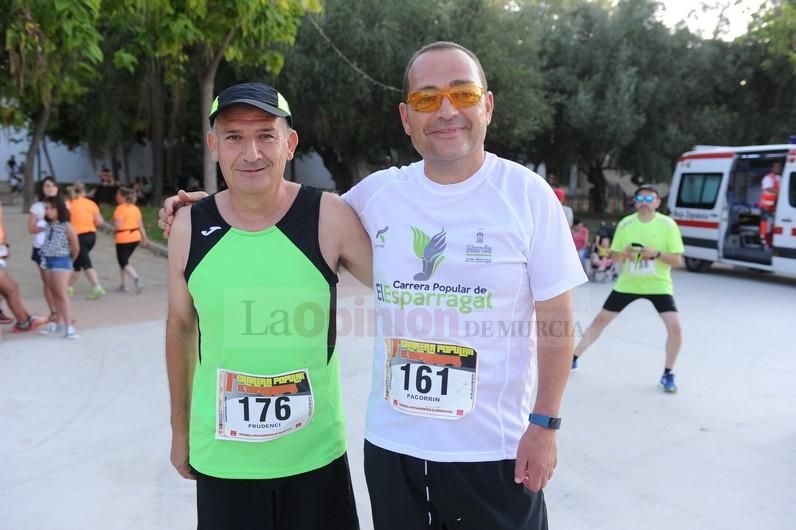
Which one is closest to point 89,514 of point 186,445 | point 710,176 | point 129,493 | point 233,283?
point 129,493

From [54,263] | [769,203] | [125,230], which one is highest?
[769,203]

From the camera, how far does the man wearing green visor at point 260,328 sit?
2029 mm

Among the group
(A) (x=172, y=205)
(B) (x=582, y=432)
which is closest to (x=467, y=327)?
(A) (x=172, y=205)

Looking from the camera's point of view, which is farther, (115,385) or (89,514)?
(115,385)

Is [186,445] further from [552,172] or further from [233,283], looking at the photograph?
[552,172]

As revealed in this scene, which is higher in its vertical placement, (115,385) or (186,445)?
(186,445)

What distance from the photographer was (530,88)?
17.8 meters

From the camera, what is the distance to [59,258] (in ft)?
22.0

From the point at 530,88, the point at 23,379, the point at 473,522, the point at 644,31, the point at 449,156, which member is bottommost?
the point at 23,379

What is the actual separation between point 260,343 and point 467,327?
667 millimetres

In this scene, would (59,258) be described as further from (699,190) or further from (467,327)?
(699,190)

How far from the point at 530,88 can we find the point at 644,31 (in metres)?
5.03

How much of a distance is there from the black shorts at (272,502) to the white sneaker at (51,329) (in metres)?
5.60

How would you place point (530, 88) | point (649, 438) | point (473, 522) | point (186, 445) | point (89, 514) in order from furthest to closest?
1. point (530, 88)
2. point (649, 438)
3. point (89, 514)
4. point (186, 445)
5. point (473, 522)
